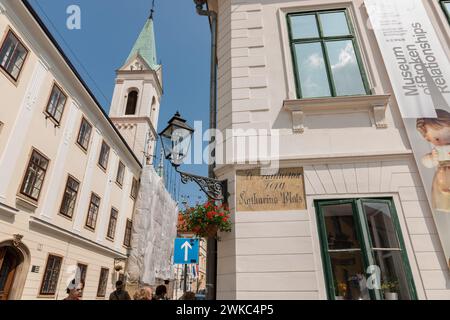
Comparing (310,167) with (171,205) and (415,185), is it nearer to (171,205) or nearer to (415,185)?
(415,185)

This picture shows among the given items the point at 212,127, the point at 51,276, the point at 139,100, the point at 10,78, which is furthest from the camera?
the point at 139,100

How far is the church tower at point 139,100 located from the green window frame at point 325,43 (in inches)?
982

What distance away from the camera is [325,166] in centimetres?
520

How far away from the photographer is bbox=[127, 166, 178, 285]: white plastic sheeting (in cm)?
2345

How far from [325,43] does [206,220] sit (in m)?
4.79

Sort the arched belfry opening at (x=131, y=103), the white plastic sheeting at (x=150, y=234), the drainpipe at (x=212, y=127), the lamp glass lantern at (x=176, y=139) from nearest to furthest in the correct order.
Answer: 1. the drainpipe at (x=212, y=127)
2. the lamp glass lantern at (x=176, y=139)
3. the white plastic sheeting at (x=150, y=234)
4. the arched belfry opening at (x=131, y=103)

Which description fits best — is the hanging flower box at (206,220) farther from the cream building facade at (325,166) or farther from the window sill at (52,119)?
the window sill at (52,119)

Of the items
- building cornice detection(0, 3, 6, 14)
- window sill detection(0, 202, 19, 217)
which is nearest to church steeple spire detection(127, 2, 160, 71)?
building cornice detection(0, 3, 6, 14)

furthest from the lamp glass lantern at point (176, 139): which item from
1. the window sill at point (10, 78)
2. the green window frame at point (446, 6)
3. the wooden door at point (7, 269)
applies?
the wooden door at point (7, 269)

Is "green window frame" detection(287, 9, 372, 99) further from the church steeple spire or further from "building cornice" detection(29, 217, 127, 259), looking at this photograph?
the church steeple spire

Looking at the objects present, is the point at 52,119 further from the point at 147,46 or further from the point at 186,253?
the point at 147,46

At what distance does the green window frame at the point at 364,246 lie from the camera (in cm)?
433

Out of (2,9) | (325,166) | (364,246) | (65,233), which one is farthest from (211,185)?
(65,233)

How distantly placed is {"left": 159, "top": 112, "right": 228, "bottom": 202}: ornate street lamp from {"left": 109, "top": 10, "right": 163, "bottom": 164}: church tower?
986 inches
